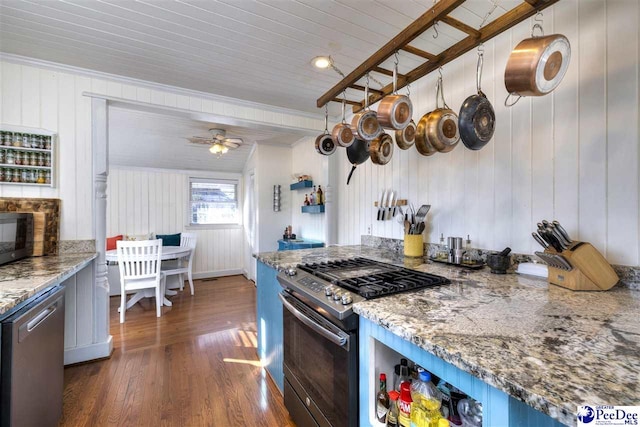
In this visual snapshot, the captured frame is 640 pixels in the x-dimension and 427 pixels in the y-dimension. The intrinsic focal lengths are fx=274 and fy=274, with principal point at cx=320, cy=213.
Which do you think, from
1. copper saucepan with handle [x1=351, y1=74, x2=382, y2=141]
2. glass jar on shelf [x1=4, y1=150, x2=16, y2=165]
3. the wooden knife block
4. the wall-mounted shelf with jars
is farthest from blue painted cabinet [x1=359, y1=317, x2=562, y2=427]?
glass jar on shelf [x1=4, y1=150, x2=16, y2=165]

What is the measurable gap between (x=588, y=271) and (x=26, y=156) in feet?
11.3

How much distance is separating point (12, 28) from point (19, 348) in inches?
74.3

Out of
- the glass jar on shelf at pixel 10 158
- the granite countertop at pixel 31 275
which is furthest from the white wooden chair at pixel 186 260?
the glass jar on shelf at pixel 10 158

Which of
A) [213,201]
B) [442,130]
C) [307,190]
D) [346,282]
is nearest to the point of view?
[346,282]

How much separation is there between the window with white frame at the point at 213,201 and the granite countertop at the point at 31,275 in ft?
10.2

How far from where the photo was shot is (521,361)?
0.59 meters

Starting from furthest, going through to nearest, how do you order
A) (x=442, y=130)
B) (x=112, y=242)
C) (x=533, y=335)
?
(x=112, y=242), (x=442, y=130), (x=533, y=335)

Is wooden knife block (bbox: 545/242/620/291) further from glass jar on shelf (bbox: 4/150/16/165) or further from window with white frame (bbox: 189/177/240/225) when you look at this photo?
window with white frame (bbox: 189/177/240/225)

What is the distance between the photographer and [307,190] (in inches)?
159

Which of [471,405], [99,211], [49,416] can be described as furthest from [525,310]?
[99,211]

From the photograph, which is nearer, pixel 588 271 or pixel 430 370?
pixel 430 370

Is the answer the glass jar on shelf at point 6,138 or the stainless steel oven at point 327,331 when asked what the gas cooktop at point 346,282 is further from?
the glass jar on shelf at point 6,138

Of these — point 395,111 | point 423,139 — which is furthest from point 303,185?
point 395,111

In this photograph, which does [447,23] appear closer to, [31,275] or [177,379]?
[31,275]
